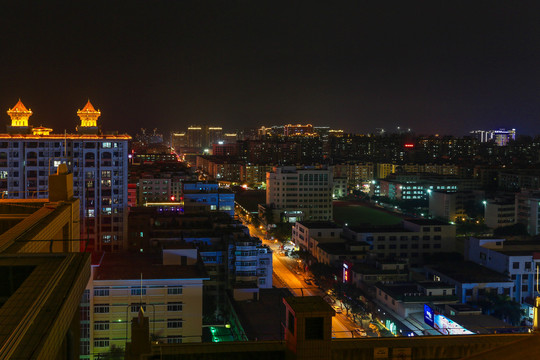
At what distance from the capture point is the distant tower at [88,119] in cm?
870

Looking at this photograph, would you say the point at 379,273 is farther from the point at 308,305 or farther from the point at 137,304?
the point at 308,305

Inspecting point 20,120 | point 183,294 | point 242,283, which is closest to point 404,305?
point 242,283

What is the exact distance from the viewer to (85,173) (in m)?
7.64

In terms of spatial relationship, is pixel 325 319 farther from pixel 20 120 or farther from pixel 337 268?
pixel 20 120

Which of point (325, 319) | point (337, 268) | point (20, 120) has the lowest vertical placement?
point (337, 268)

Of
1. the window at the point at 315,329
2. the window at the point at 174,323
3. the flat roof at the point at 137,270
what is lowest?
the window at the point at 174,323

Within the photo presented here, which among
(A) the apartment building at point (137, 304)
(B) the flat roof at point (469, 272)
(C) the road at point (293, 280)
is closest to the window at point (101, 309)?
(A) the apartment building at point (137, 304)

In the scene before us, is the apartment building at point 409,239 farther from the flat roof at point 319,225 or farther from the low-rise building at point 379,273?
the low-rise building at point 379,273

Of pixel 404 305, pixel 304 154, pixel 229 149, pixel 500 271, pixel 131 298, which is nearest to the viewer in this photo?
pixel 131 298

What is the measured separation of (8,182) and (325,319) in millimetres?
6970

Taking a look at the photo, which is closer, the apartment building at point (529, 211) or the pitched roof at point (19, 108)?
the pitched roof at point (19, 108)

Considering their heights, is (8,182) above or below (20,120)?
below

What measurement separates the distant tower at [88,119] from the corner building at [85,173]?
93cm

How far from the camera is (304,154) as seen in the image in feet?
93.5
